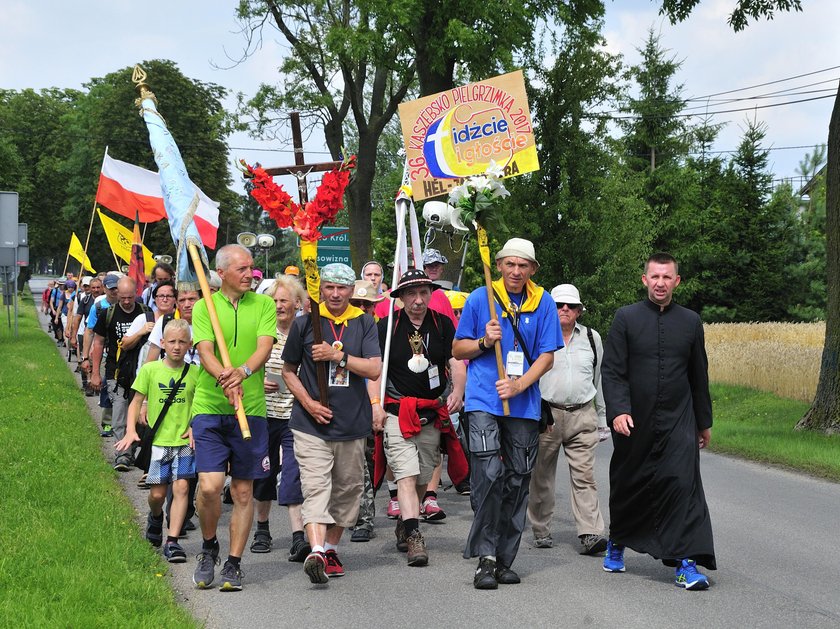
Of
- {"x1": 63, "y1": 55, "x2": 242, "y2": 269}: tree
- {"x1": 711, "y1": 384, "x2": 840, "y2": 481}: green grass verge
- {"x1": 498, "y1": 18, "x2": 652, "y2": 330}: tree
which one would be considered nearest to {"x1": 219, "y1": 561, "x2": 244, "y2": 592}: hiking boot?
{"x1": 711, "y1": 384, "x2": 840, "y2": 481}: green grass verge

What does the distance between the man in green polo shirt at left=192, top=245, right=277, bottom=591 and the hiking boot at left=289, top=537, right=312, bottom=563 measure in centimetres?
91

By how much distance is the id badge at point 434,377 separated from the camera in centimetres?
809

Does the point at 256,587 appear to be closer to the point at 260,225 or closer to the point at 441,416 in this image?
the point at 441,416

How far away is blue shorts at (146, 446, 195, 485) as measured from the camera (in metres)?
7.77

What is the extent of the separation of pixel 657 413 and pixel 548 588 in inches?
50.5

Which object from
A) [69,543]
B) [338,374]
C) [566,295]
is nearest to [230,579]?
→ [69,543]

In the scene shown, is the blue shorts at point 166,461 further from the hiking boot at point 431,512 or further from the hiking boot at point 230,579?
the hiking boot at point 431,512

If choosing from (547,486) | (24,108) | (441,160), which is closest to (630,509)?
(547,486)

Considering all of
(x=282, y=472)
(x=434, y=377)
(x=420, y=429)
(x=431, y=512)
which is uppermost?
(x=434, y=377)

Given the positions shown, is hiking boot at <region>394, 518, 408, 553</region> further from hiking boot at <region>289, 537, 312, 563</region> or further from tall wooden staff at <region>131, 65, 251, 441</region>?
tall wooden staff at <region>131, 65, 251, 441</region>

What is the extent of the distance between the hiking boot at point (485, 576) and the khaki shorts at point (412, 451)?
1.16 metres

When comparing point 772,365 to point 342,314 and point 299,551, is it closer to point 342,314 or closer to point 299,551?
point 299,551

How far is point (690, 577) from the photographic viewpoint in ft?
22.0

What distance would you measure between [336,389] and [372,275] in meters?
4.42
